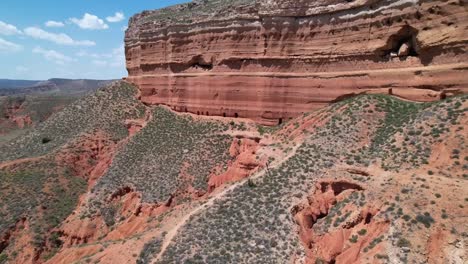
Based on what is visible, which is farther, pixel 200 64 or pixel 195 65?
pixel 195 65

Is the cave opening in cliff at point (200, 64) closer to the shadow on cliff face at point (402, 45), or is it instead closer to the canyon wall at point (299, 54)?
the canyon wall at point (299, 54)

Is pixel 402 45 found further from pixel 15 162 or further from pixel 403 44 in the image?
pixel 15 162

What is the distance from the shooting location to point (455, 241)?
59.8 ft

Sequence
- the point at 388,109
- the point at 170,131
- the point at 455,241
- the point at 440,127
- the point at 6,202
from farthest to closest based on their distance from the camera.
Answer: the point at 170,131 → the point at 6,202 → the point at 388,109 → the point at 440,127 → the point at 455,241

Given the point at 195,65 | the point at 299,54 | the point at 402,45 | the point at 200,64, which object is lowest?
the point at 195,65

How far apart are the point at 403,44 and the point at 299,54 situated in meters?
8.25

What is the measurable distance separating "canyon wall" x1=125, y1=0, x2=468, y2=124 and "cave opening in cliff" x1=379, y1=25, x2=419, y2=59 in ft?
0.22

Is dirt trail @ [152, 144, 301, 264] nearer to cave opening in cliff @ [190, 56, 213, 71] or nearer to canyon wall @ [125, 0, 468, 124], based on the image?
canyon wall @ [125, 0, 468, 124]

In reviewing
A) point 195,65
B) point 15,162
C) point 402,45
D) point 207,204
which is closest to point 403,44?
point 402,45

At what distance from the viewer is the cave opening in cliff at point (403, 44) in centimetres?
2825

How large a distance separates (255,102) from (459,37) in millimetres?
16850

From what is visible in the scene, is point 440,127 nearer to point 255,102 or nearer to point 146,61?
point 255,102

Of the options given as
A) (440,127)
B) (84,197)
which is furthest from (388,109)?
(84,197)

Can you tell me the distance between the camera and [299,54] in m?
34.2
